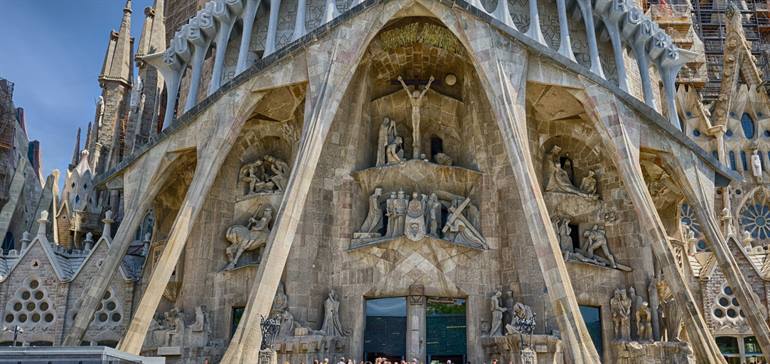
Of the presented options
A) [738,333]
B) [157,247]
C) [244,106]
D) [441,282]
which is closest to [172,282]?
[157,247]

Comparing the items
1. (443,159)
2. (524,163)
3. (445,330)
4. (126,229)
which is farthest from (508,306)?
(126,229)

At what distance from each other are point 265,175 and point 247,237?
1.96 metres

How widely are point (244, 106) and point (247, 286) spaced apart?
4.56 meters

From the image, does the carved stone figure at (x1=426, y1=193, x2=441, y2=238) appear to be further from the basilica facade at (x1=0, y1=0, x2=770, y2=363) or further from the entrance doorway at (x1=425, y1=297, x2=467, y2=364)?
the entrance doorway at (x1=425, y1=297, x2=467, y2=364)

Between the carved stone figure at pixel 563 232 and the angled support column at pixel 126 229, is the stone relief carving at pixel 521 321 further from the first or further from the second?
the angled support column at pixel 126 229

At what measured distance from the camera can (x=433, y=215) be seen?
60.6 feet

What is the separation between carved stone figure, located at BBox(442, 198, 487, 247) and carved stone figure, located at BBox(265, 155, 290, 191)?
453cm

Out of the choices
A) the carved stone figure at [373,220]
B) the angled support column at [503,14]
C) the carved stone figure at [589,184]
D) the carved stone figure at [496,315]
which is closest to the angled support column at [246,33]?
the carved stone figure at [373,220]

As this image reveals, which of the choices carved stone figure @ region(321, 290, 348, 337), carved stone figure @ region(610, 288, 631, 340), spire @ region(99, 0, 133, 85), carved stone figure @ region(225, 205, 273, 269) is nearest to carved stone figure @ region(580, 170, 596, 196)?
carved stone figure @ region(610, 288, 631, 340)

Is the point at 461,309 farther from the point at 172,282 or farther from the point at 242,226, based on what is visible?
the point at 172,282

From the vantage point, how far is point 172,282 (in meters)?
18.9

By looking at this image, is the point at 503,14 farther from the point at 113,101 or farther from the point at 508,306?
the point at 113,101

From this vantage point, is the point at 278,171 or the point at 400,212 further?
the point at 278,171

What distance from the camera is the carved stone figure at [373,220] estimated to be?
18.7 metres
